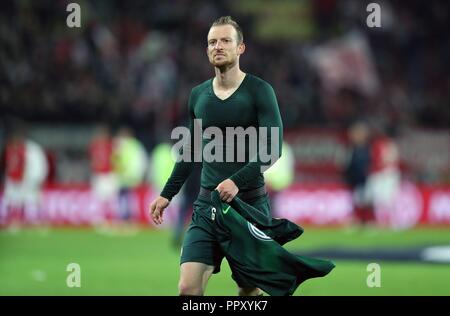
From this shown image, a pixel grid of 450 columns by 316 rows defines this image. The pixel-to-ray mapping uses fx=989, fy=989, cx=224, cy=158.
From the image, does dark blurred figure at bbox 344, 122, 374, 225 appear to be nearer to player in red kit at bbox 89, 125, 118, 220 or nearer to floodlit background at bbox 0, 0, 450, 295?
floodlit background at bbox 0, 0, 450, 295

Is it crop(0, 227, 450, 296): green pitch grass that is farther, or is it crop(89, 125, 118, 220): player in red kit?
crop(89, 125, 118, 220): player in red kit

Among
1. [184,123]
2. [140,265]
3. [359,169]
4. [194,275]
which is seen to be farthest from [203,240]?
[359,169]

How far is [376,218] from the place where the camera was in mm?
23781

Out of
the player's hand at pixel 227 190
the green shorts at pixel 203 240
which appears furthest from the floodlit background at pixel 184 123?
the player's hand at pixel 227 190

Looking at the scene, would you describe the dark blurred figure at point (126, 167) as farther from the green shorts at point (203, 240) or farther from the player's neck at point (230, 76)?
the player's neck at point (230, 76)

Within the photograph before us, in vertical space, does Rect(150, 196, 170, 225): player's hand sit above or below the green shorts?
above

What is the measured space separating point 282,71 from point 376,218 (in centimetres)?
574

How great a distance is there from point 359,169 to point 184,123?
6579 mm

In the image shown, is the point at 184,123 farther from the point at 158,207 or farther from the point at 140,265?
the point at 158,207

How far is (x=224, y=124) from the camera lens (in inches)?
315

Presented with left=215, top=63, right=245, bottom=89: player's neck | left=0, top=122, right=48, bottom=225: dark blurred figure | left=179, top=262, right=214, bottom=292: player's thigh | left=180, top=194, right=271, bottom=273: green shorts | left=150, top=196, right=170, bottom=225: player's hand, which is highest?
left=0, top=122, right=48, bottom=225: dark blurred figure

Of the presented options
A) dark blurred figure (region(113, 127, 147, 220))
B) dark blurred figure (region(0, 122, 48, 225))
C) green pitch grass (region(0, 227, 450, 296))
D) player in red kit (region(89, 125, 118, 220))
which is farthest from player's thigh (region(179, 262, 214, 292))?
dark blurred figure (region(0, 122, 48, 225))

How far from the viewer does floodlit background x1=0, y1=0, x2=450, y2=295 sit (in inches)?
760

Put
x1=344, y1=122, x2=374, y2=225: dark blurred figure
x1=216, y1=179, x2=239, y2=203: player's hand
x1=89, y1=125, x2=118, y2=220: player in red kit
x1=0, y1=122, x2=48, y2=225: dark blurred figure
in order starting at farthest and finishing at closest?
x1=89, y1=125, x2=118, y2=220: player in red kit → x1=0, y1=122, x2=48, y2=225: dark blurred figure → x1=344, y1=122, x2=374, y2=225: dark blurred figure → x1=216, y1=179, x2=239, y2=203: player's hand
